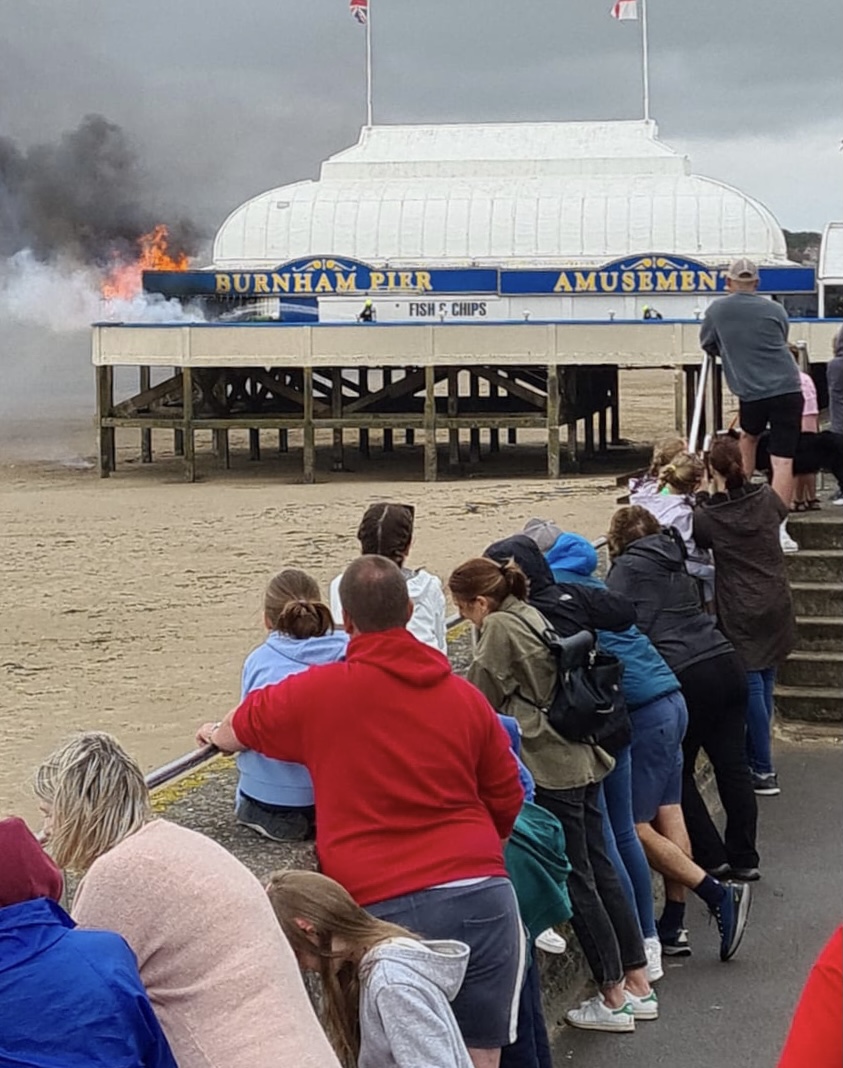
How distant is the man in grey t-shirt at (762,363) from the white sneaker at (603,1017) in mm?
4483

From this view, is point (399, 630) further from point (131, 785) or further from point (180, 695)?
point (180, 695)

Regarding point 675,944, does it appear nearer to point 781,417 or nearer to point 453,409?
point 781,417

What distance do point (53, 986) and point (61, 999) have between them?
24 millimetres

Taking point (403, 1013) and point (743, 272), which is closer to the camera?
point (403, 1013)

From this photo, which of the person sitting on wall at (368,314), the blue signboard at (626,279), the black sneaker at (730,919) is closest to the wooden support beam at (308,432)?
the person sitting on wall at (368,314)

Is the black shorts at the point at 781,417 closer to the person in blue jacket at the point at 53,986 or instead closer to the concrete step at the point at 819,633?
the concrete step at the point at 819,633

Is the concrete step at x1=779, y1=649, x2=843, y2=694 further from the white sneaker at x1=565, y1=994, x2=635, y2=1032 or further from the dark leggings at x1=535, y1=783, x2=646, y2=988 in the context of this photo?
the white sneaker at x1=565, y1=994, x2=635, y2=1032

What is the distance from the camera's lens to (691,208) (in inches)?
1405

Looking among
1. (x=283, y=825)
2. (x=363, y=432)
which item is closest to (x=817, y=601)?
(x=283, y=825)

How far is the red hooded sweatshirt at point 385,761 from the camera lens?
384cm

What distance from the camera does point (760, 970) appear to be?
18.2 feet

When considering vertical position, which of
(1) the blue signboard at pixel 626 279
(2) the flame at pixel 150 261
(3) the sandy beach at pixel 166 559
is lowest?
(3) the sandy beach at pixel 166 559

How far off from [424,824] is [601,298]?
29.4 meters

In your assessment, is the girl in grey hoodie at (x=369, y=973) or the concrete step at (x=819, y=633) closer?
the girl in grey hoodie at (x=369, y=973)
